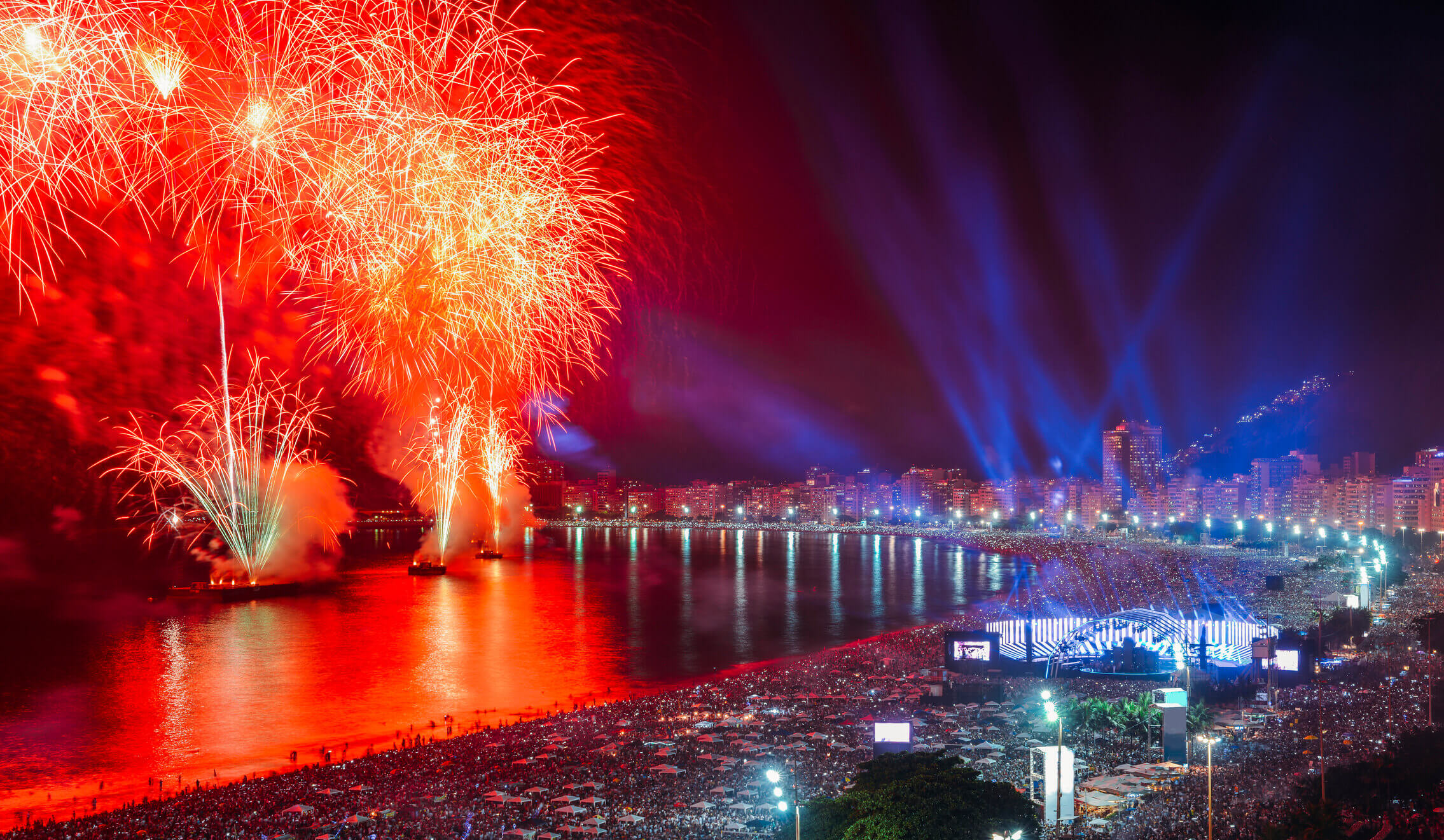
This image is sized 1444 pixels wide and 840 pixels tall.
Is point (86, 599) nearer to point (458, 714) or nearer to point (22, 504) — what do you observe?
point (458, 714)

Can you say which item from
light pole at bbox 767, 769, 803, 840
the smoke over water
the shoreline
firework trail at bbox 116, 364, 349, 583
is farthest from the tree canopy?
the smoke over water

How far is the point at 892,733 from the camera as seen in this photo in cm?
1332

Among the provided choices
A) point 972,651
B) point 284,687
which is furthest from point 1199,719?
point 284,687

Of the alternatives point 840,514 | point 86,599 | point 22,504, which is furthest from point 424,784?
point 840,514

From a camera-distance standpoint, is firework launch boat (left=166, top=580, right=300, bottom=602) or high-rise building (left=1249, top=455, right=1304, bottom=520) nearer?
firework launch boat (left=166, top=580, right=300, bottom=602)

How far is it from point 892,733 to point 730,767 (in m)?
2.46

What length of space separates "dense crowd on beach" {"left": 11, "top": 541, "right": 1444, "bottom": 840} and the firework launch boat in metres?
32.1

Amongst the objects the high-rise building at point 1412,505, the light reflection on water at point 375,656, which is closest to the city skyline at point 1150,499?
the high-rise building at point 1412,505

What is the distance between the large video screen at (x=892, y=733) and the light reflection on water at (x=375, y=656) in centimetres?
1056

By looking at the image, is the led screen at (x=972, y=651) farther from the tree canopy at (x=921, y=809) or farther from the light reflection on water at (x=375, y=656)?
the tree canopy at (x=921, y=809)

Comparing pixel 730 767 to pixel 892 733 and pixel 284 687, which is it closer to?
pixel 892 733

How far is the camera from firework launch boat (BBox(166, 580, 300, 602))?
46781mm

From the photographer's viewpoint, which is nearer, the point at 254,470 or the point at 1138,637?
the point at 1138,637

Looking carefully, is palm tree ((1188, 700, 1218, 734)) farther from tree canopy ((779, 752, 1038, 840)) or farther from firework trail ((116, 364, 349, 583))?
firework trail ((116, 364, 349, 583))
